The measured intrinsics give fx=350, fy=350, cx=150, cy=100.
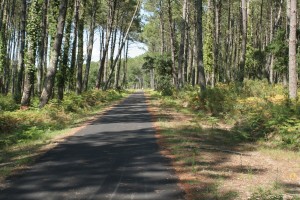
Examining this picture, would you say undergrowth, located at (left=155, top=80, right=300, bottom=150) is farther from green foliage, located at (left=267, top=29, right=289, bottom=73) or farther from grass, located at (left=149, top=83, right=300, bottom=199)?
green foliage, located at (left=267, top=29, right=289, bottom=73)

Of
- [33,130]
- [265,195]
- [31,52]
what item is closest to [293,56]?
[265,195]

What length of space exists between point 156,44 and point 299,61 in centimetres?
5024

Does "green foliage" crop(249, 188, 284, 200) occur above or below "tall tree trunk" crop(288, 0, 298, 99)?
below

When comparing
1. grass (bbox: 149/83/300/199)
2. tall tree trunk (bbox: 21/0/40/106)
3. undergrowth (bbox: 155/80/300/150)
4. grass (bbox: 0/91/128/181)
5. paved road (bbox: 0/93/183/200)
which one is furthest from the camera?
tall tree trunk (bbox: 21/0/40/106)

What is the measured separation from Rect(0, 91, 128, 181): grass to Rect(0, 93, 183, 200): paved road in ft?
1.83

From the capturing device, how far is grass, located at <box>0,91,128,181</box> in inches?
346

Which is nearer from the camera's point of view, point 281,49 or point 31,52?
point 31,52

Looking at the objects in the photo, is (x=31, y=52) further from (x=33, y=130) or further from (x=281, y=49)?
(x=281, y=49)

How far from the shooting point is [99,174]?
23.4 ft

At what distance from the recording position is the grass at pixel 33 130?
8781 millimetres

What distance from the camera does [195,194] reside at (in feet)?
19.9

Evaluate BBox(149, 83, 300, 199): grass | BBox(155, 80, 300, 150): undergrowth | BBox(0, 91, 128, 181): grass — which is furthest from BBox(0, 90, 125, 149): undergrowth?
BBox(155, 80, 300, 150): undergrowth

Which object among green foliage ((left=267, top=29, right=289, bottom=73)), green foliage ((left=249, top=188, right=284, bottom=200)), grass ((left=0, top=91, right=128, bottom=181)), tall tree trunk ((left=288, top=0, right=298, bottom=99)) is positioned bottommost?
green foliage ((left=249, top=188, right=284, bottom=200))

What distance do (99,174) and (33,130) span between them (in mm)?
6557
